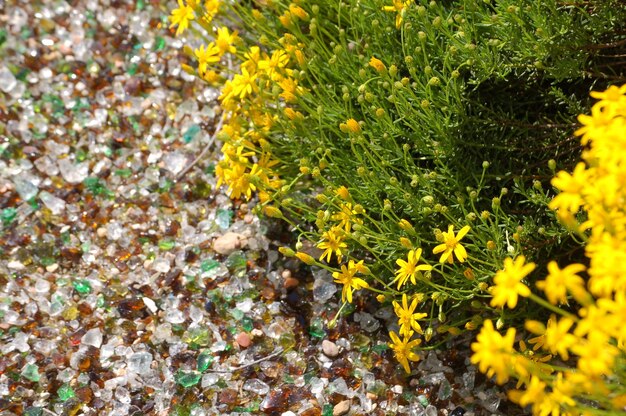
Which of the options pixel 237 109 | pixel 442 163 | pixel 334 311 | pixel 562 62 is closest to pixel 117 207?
pixel 237 109

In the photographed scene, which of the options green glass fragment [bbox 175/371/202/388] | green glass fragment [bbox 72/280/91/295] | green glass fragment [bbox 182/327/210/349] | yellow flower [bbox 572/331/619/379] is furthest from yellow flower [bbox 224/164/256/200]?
yellow flower [bbox 572/331/619/379]

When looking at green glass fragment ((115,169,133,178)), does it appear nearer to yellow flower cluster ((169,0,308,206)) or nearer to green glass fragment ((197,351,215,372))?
yellow flower cluster ((169,0,308,206))

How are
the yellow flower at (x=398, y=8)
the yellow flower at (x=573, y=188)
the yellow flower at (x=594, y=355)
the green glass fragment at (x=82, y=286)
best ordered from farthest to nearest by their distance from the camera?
the green glass fragment at (x=82, y=286)
the yellow flower at (x=398, y=8)
the yellow flower at (x=573, y=188)
the yellow flower at (x=594, y=355)

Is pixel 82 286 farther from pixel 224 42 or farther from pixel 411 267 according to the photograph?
pixel 411 267

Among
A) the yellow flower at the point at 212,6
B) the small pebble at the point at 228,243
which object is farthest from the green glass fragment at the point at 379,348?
the yellow flower at the point at 212,6

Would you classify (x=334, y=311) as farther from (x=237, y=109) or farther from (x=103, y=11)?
(x=103, y=11)

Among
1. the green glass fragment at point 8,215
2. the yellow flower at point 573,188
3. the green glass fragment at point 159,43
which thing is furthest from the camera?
the green glass fragment at point 159,43

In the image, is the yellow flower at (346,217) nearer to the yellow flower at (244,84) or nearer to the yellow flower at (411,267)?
the yellow flower at (411,267)

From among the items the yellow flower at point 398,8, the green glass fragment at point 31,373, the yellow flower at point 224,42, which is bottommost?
the green glass fragment at point 31,373
